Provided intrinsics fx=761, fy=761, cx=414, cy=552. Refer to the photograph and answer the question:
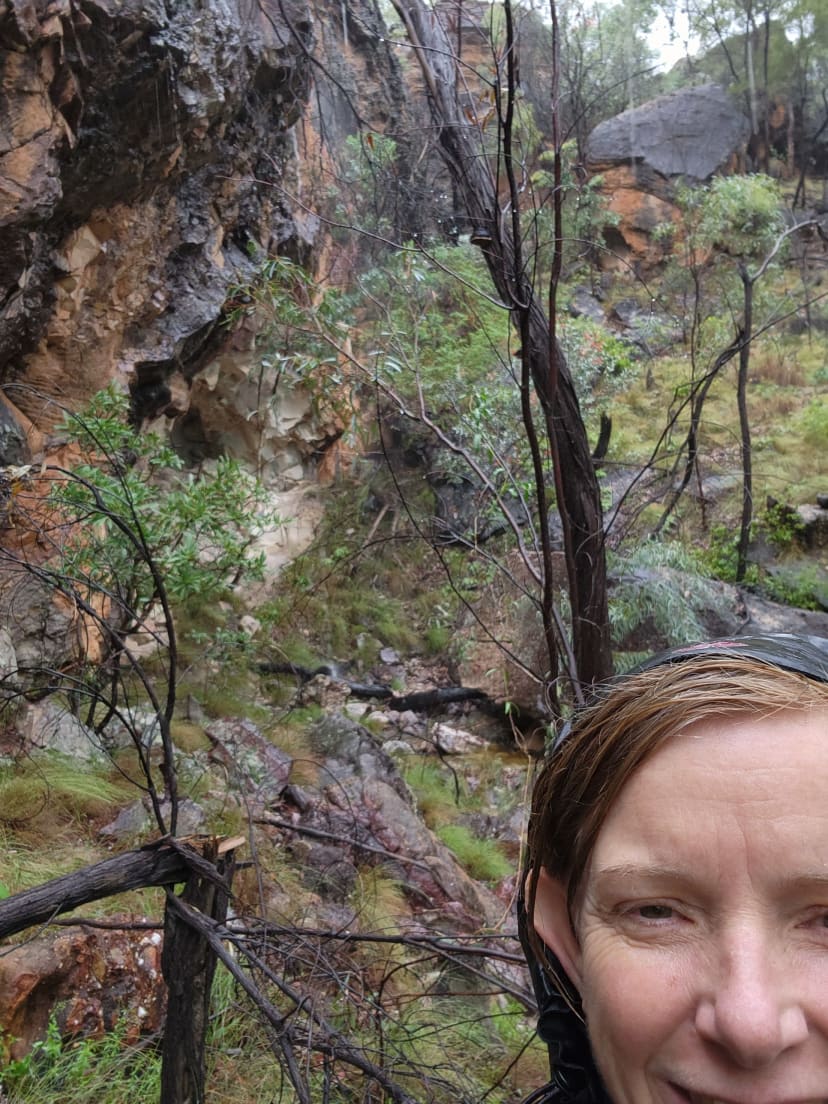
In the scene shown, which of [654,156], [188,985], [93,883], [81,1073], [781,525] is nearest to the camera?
[93,883]

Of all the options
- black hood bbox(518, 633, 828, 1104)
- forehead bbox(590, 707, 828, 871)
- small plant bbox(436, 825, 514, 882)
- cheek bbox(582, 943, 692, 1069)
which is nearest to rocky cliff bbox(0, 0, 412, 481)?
black hood bbox(518, 633, 828, 1104)

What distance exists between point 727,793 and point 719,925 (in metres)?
0.12

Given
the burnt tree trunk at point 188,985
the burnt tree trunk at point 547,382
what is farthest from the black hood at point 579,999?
the burnt tree trunk at point 547,382

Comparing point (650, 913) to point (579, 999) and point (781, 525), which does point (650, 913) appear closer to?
point (579, 999)

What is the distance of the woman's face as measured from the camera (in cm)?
67

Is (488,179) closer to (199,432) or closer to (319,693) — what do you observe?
(319,693)

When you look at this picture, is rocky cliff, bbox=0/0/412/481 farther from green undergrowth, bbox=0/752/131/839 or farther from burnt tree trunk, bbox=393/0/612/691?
green undergrowth, bbox=0/752/131/839

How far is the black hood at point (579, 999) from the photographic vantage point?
32.7 inches

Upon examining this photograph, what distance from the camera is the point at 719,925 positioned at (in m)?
0.71

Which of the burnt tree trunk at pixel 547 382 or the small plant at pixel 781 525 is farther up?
the burnt tree trunk at pixel 547 382

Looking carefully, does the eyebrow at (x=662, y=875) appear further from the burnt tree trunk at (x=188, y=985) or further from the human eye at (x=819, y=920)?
the burnt tree trunk at (x=188, y=985)

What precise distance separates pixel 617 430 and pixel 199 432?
6368 millimetres

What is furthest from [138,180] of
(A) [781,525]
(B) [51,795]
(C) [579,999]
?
(A) [781,525]

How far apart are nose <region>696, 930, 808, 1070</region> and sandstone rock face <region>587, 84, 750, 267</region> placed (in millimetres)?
17496
